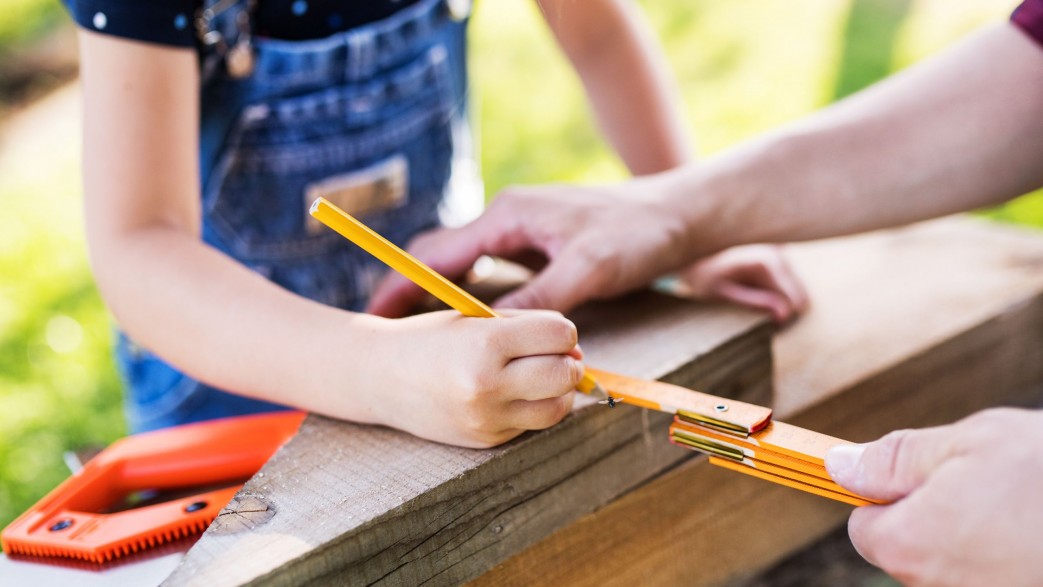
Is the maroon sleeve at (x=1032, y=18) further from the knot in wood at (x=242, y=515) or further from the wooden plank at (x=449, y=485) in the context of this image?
the knot in wood at (x=242, y=515)

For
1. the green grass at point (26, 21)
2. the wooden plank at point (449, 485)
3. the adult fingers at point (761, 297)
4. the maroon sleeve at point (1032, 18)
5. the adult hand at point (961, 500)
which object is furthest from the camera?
the green grass at point (26, 21)

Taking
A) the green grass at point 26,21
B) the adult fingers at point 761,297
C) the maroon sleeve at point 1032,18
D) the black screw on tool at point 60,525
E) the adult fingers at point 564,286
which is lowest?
the adult fingers at point 761,297

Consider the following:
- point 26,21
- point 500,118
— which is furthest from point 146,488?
point 26,21

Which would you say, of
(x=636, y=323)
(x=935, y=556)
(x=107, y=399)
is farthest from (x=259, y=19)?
(x=107, y=399)

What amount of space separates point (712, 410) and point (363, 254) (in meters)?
0.75

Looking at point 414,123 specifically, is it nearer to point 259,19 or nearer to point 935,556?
point 259,19

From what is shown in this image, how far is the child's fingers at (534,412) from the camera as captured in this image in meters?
0.79

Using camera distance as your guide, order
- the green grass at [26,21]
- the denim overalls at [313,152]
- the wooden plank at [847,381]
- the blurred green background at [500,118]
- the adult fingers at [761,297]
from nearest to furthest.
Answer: the wooden plank at [847,381], the adult fingers at [761,297], the denim overalls at [313,152], the blurred green background at [500,118], the green grass at [26,21]

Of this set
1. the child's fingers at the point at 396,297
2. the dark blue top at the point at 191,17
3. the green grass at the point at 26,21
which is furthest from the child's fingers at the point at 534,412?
the green grass at the point at 26,21

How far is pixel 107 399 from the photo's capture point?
229 cm

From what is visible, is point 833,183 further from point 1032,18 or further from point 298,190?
point 298,190

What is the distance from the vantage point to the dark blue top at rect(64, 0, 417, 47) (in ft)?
3.29

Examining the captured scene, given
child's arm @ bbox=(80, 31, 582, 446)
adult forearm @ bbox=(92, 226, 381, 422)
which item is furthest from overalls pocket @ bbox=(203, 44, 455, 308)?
adult forearm @ bbox=(92, 226, 381, 422)

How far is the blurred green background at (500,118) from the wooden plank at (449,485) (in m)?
1.50
